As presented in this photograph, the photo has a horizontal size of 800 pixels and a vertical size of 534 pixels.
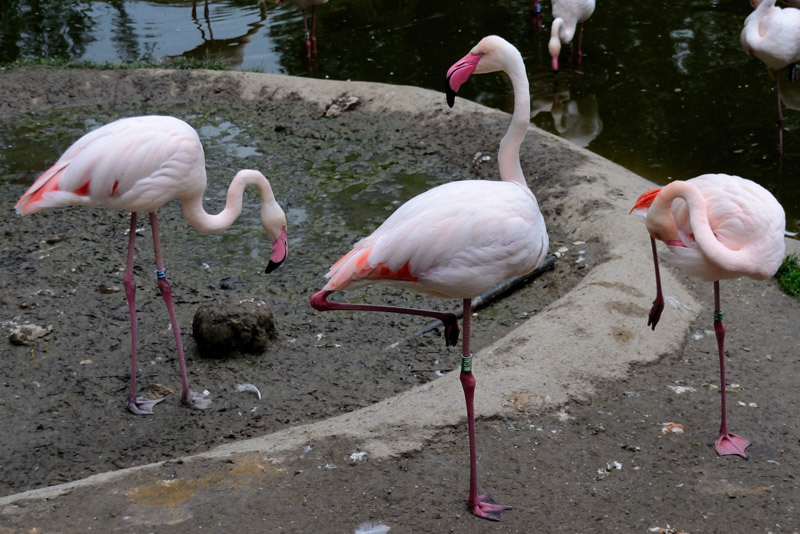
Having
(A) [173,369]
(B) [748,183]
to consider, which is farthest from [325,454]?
(B) [748,183]

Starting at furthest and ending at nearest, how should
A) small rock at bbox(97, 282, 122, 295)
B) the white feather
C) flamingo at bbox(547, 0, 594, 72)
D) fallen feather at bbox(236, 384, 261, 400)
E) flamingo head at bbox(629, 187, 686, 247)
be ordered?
flamingo at bbox(547, 0, 594, 72) < small rock at bbox(97, 282, 122, 295) < fallen feather at bbox(236, 384, 261, 400) < flamingo head at bbox(629, 187, 686, 247) < the white feather

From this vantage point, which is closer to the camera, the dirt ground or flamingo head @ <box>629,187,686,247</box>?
the dirt ground

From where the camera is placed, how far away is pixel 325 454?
3371mm

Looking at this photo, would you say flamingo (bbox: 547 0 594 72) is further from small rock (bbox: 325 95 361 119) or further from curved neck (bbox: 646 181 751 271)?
curved neck (bbox: 646 181 751 271)

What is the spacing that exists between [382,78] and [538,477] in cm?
656

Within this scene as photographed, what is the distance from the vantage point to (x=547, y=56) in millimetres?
9906

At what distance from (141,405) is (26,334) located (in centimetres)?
90

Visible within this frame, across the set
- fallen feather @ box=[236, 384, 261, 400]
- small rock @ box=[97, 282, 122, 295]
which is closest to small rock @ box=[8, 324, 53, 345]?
small rock @ box=[97, 282, 122, 295]

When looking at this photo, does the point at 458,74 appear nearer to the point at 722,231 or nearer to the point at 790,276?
the point at 722,231

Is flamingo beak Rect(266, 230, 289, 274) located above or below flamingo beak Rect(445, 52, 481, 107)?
below

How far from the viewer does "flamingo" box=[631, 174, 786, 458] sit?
11.0 ft

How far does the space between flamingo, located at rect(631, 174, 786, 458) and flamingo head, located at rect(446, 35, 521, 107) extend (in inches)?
33.8

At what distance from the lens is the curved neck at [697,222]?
10.9 ft

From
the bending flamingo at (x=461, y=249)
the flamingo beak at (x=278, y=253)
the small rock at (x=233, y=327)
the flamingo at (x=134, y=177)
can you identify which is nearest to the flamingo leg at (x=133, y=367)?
the flamingo at (x=134, y=177)
